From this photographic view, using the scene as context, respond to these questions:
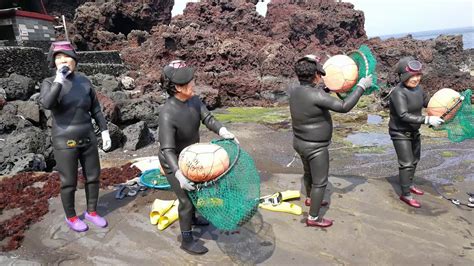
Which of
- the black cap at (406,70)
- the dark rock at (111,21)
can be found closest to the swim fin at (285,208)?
the black cap at (406,70)

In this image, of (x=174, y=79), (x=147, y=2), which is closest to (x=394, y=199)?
(x=174, y=79)

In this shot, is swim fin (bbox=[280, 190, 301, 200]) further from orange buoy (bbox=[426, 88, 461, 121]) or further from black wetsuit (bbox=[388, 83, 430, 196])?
orange buoy (bbox=[426, 88, 461, 121])

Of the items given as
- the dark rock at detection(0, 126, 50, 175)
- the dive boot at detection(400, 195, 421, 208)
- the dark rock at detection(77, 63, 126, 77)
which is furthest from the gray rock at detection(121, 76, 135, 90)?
the dive boot at detection(400, 195, 421, 208)

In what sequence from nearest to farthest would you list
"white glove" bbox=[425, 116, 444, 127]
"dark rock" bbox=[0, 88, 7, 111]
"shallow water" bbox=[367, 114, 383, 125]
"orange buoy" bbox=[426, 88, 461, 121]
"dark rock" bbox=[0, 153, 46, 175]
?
1. "white glove" bbox=[425, 116, 444, 127]
2. "orange buoy" bbox=[426, 88, 461, 121]
3. "dark rock" bbox=[0, 153, 46, 175]
4. "dark rock" bbox=[0, 88, 7, 111]
5. "shallow water" bbox=[367, 114, 383, 125]

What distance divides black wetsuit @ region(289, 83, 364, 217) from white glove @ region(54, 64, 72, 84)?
8.61 ft

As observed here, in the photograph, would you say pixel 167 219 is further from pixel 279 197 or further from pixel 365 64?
pixel 365 64

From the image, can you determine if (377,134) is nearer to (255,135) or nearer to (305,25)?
(255,135)

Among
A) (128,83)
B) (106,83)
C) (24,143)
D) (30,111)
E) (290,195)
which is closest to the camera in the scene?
(290,195)

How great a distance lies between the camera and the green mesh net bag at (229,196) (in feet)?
10.9

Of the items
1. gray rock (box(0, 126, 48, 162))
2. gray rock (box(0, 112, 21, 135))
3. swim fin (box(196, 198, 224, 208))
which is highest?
swim fin (box(196, 198, 224, 208))

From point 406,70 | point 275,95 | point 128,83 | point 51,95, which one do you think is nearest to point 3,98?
point 128,83

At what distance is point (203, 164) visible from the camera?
324cm

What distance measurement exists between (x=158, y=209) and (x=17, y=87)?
9.80m

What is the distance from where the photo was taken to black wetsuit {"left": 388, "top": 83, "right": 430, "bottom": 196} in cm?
485
